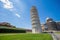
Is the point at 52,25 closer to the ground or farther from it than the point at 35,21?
farther from it

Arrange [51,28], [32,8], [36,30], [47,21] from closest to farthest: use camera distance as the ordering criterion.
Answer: [36,30] → [32,8] → [51,28] → [47,21]

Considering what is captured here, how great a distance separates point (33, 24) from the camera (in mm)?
28938

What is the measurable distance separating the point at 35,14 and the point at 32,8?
6.22 ft

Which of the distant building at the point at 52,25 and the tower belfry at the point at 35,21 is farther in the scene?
the distant building at the point at 52,25

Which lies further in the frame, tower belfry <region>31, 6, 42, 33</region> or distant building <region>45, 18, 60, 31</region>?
distant building <region>45, 18, 60, 31</region>

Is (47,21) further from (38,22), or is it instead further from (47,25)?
(38,22)

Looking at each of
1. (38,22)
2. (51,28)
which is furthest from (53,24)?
(38,22)

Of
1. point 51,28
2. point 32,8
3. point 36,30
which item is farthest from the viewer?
point 51,28

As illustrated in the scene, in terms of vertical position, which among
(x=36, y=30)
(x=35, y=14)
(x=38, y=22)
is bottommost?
(x=36, y=30)

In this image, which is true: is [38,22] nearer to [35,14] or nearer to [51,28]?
[35,14]

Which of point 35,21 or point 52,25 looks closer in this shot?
point 35,21

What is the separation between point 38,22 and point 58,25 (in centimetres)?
2230

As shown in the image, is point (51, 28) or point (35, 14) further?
point (51, 28)

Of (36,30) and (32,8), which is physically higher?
(32,8)
